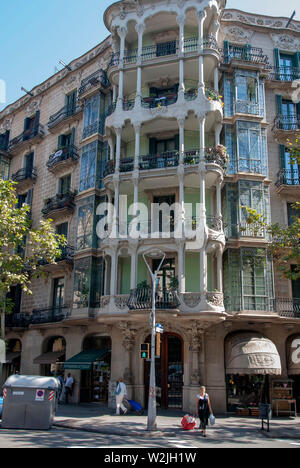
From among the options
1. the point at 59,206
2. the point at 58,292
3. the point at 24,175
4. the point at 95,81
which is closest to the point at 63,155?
the point at 59,206

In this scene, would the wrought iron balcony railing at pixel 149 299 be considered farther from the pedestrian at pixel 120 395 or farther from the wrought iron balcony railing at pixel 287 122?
the wrought iron balcony railing at pixel 287 122

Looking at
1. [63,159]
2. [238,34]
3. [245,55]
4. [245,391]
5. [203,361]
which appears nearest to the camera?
[203,361]

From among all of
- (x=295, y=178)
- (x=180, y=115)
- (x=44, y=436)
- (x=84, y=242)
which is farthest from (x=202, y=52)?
(x=44, y=436)

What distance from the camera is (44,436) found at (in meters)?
13.0

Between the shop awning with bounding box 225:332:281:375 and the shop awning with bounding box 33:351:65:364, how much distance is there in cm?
1071

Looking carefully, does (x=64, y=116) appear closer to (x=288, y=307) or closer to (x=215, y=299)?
(x=215, y=299)

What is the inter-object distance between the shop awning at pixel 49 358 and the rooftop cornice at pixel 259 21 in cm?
2214

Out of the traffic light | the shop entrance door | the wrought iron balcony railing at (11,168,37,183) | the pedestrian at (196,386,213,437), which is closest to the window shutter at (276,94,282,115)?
the shop entrance door

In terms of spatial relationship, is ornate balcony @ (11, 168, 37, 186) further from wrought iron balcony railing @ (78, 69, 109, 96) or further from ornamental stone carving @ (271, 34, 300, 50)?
ornamental stone carving @ (271, 34, 300, 50)

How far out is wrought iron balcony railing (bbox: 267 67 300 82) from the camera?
Answer: 26.2 metres

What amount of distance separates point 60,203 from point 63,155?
11.5ft

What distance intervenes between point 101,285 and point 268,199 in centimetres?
1017

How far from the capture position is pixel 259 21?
2756 cm

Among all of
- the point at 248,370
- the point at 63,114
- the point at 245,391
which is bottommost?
the point at 245,391
